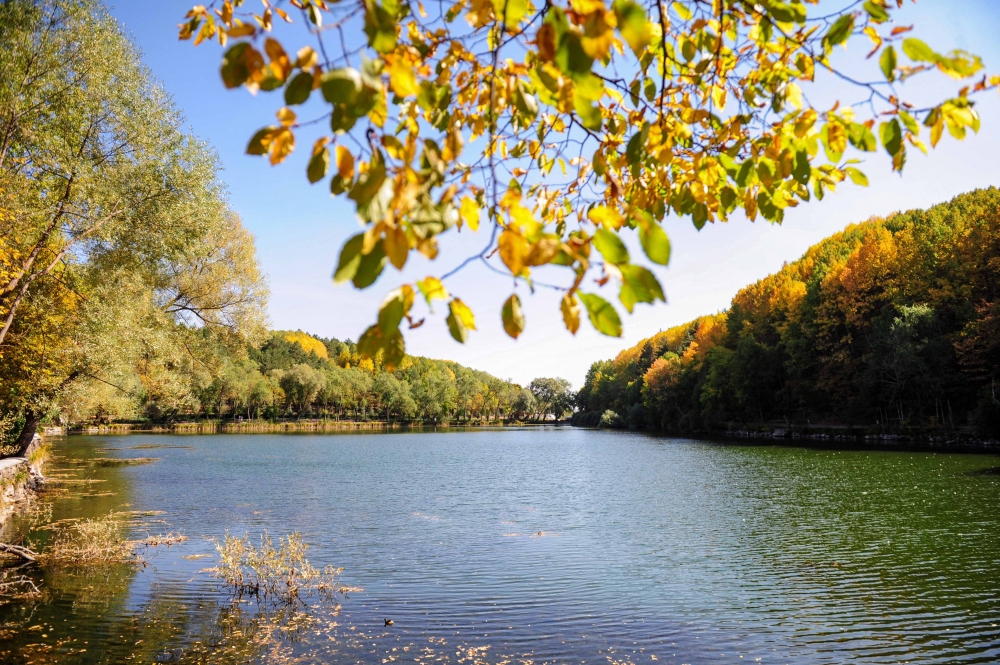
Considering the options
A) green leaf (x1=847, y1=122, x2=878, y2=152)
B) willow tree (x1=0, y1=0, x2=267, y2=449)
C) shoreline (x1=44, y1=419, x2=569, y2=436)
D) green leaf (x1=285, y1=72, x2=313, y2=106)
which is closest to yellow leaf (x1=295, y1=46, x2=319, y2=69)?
green leaf (x1=285, y1=72, x2=313, y2=106)

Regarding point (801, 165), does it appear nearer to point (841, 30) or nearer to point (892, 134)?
point (892, 134)

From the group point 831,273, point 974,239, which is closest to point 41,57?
point 974,239

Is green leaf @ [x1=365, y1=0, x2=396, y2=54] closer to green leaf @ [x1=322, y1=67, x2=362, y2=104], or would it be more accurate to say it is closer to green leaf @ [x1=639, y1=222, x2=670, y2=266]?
green leaf @ [x1=322, y1=67, x2=362, y2=104]

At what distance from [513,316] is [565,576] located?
1188cm

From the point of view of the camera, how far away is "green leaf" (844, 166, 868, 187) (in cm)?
284

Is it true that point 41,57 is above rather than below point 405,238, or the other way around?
above

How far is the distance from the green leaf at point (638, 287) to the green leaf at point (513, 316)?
31 cm

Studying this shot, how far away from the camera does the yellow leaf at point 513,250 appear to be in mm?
1629

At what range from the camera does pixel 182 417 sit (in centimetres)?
9656

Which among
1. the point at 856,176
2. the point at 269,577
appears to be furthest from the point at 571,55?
the point at 269,577

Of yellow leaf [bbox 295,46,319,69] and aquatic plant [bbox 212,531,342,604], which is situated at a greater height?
yellow leaf [bbox 295,46,319,69]

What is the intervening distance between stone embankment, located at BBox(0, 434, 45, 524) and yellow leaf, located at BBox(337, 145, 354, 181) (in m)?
19.8

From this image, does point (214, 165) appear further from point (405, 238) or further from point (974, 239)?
point (974, 239)

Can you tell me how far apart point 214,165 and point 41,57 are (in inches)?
194
